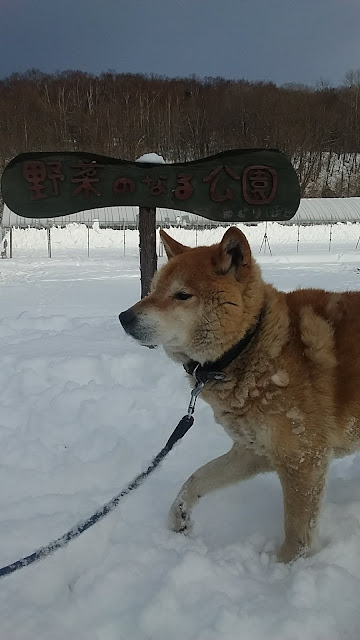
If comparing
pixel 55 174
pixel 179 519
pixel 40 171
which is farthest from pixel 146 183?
pixel 179 519

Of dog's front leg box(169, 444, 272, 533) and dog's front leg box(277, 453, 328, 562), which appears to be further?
dog's front leg box(169, 444, 272, 533)

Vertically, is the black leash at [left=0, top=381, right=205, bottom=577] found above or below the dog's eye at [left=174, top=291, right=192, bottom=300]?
below

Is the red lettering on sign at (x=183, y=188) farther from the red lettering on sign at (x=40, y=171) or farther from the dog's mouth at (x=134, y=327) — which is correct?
the dog's mouth at (x=134, y=327)

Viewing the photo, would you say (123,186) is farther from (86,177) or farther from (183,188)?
(183,188)

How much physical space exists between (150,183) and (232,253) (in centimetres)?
357

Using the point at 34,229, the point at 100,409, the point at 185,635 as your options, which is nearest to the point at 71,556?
the point at 185,635

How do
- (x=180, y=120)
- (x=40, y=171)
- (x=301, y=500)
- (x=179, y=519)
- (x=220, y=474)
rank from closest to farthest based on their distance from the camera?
(x=301, y=500)
(x=179, y=519)
(x=220, y=474)
(x=40, y=171)
(x=180, y=120)

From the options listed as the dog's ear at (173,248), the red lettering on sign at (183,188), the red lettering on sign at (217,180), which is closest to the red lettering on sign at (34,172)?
the red lettering on sign at (183,188)

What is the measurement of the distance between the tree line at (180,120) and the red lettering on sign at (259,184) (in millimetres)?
51410

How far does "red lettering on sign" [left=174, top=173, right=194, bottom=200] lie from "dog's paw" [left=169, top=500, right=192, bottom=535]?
393cm

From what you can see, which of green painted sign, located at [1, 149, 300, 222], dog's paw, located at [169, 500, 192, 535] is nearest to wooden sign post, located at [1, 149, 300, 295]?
green painted sign, located at [1, 149, 300, 222]

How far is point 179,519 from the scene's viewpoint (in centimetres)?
288

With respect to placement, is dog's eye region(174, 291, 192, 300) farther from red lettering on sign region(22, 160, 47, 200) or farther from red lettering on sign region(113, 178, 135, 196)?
red lettering on sign region(22, 160, 47, 200)

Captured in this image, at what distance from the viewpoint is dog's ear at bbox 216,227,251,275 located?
2.55 metres
